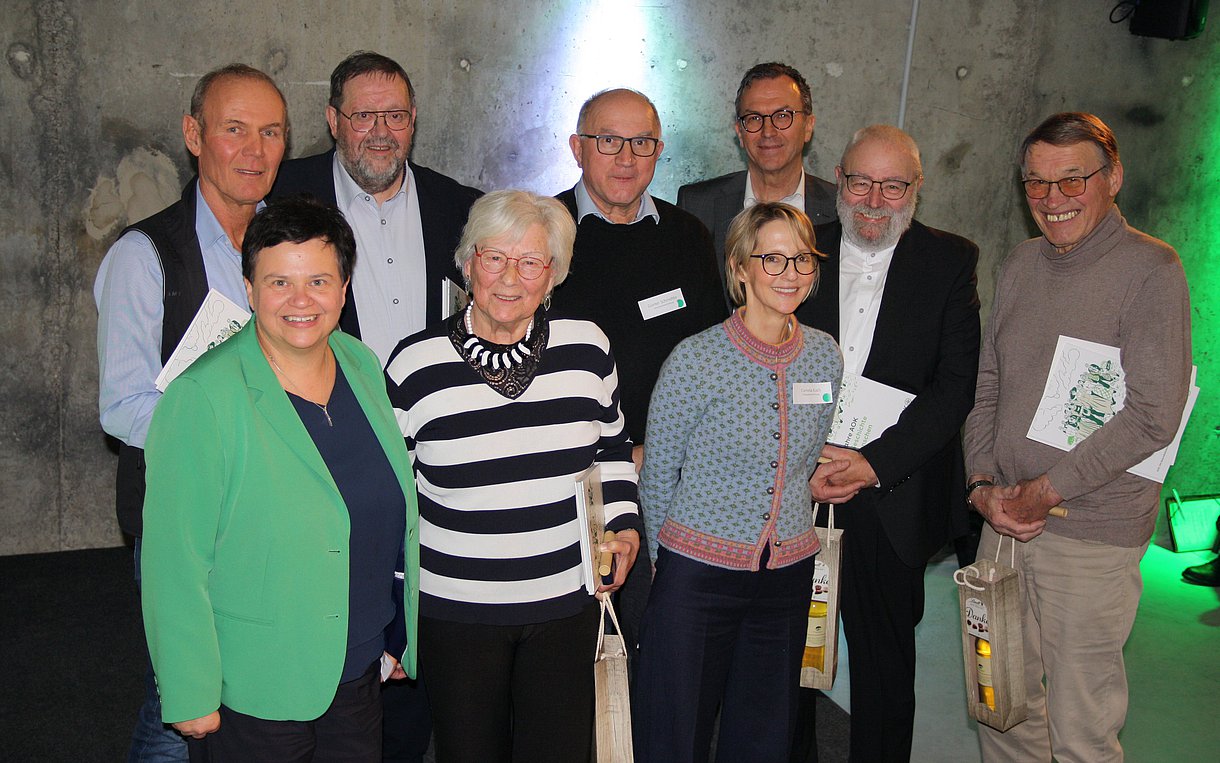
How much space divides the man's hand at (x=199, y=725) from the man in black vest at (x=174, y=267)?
1.86 ft

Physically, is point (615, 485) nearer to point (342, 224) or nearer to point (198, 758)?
point (342, 224)

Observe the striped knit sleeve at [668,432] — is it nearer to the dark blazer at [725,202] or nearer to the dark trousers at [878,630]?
the dark trousers at [878,630]

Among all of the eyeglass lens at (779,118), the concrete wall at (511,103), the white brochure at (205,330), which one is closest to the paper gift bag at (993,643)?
the eyeglass lens at (779,118)

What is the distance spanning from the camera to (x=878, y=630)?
3.08 metres

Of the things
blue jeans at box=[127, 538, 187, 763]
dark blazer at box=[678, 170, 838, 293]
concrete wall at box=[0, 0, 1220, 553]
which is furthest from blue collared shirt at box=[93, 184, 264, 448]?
concrete wall at box=[0, 0, 1220, 553]

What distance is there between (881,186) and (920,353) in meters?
0.52

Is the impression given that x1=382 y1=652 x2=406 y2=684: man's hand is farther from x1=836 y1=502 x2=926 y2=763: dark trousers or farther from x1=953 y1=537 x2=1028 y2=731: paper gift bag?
x1=953 y1=537 x2=1028 y2=731: paper gift bag

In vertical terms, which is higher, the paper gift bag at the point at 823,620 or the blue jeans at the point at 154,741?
the paper gift bag at the point at 823,620

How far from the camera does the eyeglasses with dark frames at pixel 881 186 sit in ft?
9.79

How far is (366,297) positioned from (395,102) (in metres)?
0.62

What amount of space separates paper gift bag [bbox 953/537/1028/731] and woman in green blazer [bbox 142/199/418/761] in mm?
1672

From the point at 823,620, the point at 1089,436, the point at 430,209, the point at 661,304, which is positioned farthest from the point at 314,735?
the point at 1089,436

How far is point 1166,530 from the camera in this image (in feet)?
20.5

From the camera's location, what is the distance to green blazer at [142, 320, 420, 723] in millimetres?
1956
